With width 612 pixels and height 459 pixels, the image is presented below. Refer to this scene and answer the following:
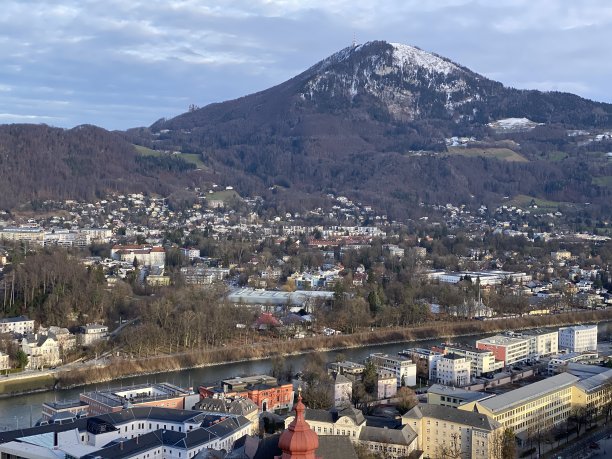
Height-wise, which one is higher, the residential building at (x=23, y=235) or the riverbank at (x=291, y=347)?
the residential building at (x=23, y=235)

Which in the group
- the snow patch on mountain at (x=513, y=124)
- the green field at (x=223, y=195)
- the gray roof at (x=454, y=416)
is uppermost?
the snow patch on mountain at (x=513, y=124)

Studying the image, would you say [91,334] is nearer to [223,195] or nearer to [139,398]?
[139,398]

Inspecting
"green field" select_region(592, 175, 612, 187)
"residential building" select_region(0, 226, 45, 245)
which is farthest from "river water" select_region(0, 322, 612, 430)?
"green field" select_region(592, 175, 612, 187)

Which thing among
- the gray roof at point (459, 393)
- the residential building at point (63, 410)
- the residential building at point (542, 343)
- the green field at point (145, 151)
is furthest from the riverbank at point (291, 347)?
the green field at point (145, 151)

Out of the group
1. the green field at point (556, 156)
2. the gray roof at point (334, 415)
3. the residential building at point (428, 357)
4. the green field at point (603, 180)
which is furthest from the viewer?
the green field at point (556, 156)

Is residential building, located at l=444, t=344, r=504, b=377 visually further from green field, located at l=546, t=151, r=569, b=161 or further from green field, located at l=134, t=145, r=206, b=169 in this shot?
green field, located at l=546, t=151, r=569, b=161

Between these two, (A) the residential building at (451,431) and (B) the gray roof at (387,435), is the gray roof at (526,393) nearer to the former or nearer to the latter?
(A) the residential building at (451,431)
